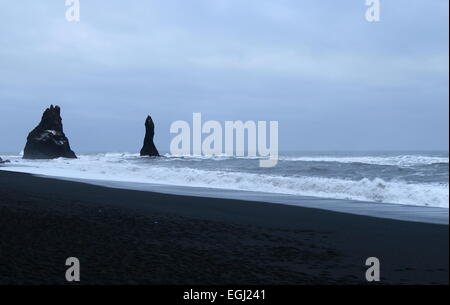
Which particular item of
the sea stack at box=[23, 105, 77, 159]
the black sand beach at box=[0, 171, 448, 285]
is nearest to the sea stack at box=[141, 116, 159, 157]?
the sea stack at box=[23, 105, 77, 159]

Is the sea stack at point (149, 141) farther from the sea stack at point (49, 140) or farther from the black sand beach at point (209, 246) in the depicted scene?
the black sand beach at point (209, 246)

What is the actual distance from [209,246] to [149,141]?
302 feet

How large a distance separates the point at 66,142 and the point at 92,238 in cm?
9223

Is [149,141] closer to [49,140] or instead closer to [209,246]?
[49,140]

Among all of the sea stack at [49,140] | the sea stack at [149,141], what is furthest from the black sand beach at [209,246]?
the sea stack at [149,141]

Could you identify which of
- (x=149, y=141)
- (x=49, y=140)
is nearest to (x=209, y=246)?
(x=49, y=140)

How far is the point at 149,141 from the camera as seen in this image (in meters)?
99.3

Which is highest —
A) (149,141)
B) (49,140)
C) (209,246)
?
(49,140)

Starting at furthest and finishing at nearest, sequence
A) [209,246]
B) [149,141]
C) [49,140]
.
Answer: [149,141]
[49,140]
[209,246]

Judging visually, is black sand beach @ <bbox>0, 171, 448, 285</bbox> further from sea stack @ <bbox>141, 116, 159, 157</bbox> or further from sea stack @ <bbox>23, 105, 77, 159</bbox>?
sea stack @ <bbox>141, 116, 159, 157</bbox>

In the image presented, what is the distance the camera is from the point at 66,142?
313 ft

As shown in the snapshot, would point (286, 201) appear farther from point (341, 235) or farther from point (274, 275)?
point (274, 275)
